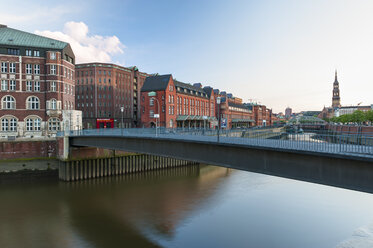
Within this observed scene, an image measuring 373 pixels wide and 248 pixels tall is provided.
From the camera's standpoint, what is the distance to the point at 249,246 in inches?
661

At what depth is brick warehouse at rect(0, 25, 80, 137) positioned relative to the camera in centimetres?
4303

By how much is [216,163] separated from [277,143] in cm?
466

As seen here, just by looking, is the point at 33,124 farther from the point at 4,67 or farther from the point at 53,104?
the point at 4,67

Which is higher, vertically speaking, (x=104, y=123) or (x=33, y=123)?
(x=33, y=123)

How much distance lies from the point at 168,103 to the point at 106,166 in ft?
94.9

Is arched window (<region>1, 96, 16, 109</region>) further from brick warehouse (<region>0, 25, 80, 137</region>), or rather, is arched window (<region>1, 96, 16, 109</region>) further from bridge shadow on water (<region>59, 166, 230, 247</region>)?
bridge shadow on water (<region>59, 166, 230, 247</region>)

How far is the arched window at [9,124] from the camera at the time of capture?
42438mm

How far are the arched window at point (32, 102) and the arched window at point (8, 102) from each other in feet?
6.99

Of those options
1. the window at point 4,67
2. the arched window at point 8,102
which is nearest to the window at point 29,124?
the arched window at point 8,102

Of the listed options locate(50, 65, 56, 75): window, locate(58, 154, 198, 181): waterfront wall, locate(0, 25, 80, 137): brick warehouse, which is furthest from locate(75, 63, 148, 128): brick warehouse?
locate(58, 154, 198, 181): waterfront wall

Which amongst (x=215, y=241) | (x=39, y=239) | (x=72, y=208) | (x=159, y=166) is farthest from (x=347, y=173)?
(x=159, y=166)

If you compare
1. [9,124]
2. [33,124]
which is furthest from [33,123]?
[9,124]

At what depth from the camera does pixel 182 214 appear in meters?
22.7

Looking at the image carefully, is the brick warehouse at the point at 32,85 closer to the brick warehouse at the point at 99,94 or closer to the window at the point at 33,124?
the window at the point at 33,124
